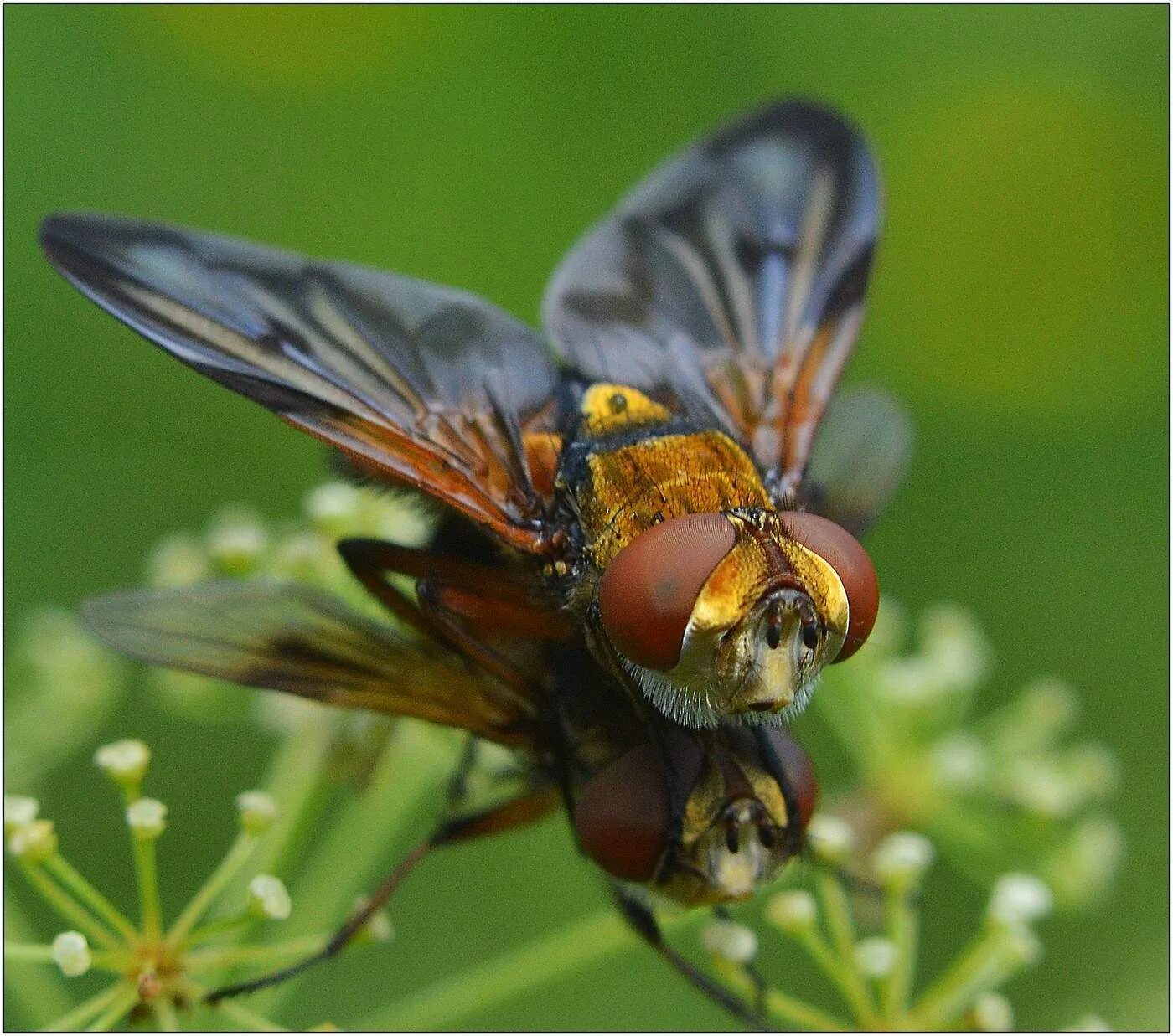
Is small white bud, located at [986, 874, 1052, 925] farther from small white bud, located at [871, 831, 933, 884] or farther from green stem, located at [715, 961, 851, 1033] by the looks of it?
green stem, located at [715, 961, 851, 1033]

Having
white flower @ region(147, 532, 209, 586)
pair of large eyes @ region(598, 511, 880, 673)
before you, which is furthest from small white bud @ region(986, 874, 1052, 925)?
white flower @ region(147, 532, 209, 586)

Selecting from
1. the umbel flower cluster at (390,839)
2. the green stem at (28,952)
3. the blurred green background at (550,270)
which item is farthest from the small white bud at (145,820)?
the blurred green background at (550,270)

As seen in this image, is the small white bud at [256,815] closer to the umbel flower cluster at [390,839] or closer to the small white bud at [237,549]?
the umbel flower cluster at [390,839]

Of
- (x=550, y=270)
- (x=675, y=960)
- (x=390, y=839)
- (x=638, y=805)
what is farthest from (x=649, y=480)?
(x=550, y=270)

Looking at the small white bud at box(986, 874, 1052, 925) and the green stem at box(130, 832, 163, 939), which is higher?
the green stem at box(130, 832, 163, 939)

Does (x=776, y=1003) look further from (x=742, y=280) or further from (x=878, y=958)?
(x=742, y=280)

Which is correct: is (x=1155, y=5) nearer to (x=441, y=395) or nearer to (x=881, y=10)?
(x=881, y=10)
